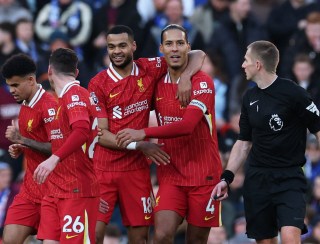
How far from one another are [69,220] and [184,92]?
1.94 metres

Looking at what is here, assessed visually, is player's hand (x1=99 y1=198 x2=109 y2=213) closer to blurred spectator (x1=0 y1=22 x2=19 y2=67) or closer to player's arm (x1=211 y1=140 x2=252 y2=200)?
player's arm (x1=211 y1=140 x2=252 y2=200)

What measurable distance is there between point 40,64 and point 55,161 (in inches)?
264

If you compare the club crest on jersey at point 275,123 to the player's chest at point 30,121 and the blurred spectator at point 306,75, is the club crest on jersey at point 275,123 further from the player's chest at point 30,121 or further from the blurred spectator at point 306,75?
the blurred spectator at point 306,75

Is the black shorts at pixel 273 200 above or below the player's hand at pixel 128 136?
below

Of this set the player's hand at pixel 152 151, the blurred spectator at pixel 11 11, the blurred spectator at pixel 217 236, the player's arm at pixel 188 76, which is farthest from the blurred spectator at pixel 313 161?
the blurred spectator at pixel 11 11

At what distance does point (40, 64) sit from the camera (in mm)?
17734

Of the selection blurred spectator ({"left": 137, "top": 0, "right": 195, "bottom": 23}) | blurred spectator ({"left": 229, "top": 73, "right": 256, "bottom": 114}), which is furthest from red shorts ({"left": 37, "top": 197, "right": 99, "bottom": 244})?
blurred spectator ({"left": 137, "top": 0, "right": 195, "bottom": 23})

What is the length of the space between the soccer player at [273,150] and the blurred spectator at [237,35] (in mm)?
5710

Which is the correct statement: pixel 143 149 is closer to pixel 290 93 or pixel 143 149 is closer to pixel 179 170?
pixel 179 170

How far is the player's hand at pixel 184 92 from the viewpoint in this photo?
12477 mm

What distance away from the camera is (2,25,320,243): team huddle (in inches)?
470

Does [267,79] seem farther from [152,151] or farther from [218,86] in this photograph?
[218,86]

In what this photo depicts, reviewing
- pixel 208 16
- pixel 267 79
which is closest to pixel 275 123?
pixel 267 79

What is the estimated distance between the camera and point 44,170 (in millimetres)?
11094
